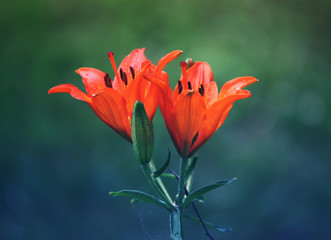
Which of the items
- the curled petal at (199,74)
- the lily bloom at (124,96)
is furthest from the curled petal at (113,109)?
the curled petal at (199,74)

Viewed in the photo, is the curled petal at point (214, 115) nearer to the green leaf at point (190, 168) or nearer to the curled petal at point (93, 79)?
the green leaf at point (190, 168)

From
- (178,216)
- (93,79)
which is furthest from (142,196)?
(93,79)

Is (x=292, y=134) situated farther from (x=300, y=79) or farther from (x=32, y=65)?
(x=32, y=65)

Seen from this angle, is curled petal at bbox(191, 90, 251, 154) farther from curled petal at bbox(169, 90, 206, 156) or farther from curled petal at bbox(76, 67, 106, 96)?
curled petal at bbox(76, 67, 106, 96)

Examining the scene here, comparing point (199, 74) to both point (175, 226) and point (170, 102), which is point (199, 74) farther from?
point (175, 226)

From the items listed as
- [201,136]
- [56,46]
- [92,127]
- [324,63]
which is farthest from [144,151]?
[324,63]

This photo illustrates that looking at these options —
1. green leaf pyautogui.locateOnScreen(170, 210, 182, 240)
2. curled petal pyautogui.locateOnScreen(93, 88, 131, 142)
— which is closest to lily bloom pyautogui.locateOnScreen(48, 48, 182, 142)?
curled petal pyautogui.locateOnScreen(93, 88, 131, 142)
